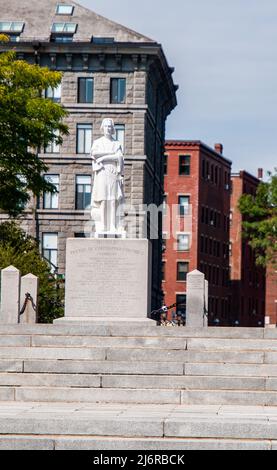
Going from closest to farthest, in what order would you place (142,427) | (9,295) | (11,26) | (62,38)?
(142,427) → (9,295) → (62,38) → (11,26)

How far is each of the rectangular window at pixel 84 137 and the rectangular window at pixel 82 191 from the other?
163 cm

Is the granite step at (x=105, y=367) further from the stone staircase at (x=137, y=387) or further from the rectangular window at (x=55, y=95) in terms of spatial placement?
the rectangular window at (x=55, y=95)

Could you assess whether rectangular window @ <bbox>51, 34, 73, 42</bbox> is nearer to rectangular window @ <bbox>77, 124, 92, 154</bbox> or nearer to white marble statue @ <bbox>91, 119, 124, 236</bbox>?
rectangular window @ <bbox>77, 124, 92, 154</bbox>

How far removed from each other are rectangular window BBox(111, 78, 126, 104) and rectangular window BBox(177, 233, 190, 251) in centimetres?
3701

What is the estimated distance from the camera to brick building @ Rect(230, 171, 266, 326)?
142 meters

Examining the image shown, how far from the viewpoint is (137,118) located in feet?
281

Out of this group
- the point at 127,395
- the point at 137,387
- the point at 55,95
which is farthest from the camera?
the point at 55,95

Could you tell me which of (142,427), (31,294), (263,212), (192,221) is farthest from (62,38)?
(142,427)

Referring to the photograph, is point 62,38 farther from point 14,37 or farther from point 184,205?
A: point 184,205

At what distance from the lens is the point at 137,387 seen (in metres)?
27.9

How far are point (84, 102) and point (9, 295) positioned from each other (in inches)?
1747

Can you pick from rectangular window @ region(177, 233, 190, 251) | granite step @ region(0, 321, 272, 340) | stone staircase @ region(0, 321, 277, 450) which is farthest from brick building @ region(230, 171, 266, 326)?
stone staircase @ region(0, 321, 277, 450)

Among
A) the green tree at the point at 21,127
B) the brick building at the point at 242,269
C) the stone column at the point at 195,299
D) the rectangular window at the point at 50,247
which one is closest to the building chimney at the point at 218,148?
the brick building at the point at 242,269

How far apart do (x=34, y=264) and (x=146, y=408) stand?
34.1m
